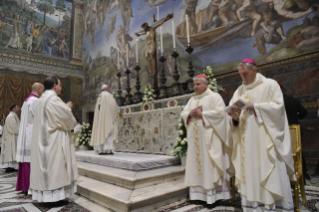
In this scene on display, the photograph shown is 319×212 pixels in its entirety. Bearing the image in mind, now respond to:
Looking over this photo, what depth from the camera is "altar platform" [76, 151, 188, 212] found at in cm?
324

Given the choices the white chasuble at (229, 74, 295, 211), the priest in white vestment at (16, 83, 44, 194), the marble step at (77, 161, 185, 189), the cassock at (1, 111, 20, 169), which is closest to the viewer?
the white chasuble at (229, 74, 295, 211)

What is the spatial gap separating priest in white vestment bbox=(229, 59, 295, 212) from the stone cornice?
14.1m

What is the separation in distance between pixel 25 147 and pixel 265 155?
14.2 ft

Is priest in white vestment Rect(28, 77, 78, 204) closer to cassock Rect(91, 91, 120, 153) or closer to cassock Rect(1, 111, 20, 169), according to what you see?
cassock Rect(91, 91, 120, 153)

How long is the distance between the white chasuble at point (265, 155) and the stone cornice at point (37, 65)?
14.2 m

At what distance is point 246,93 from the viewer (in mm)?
3051

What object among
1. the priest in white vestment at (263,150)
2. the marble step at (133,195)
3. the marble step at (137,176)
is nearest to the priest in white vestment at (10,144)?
the marble step at (137,176)

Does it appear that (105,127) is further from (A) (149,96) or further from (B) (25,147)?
(B) (25,147)

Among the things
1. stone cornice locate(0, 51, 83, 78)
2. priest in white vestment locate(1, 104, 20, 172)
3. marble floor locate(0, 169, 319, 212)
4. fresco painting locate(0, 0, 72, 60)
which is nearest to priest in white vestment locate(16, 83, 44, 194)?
marble floor locate(0, 169, 319, 212)

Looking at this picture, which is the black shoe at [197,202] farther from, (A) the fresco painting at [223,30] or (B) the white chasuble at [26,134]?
(A) the fresco painting at [223,30]

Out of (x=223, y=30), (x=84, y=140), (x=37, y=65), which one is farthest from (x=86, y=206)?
(x=37, y=65)

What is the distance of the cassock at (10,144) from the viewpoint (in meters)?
6.76

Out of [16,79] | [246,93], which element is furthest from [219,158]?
[16,79]

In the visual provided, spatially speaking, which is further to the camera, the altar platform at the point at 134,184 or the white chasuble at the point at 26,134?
the white chasuble at the point at 26,134
